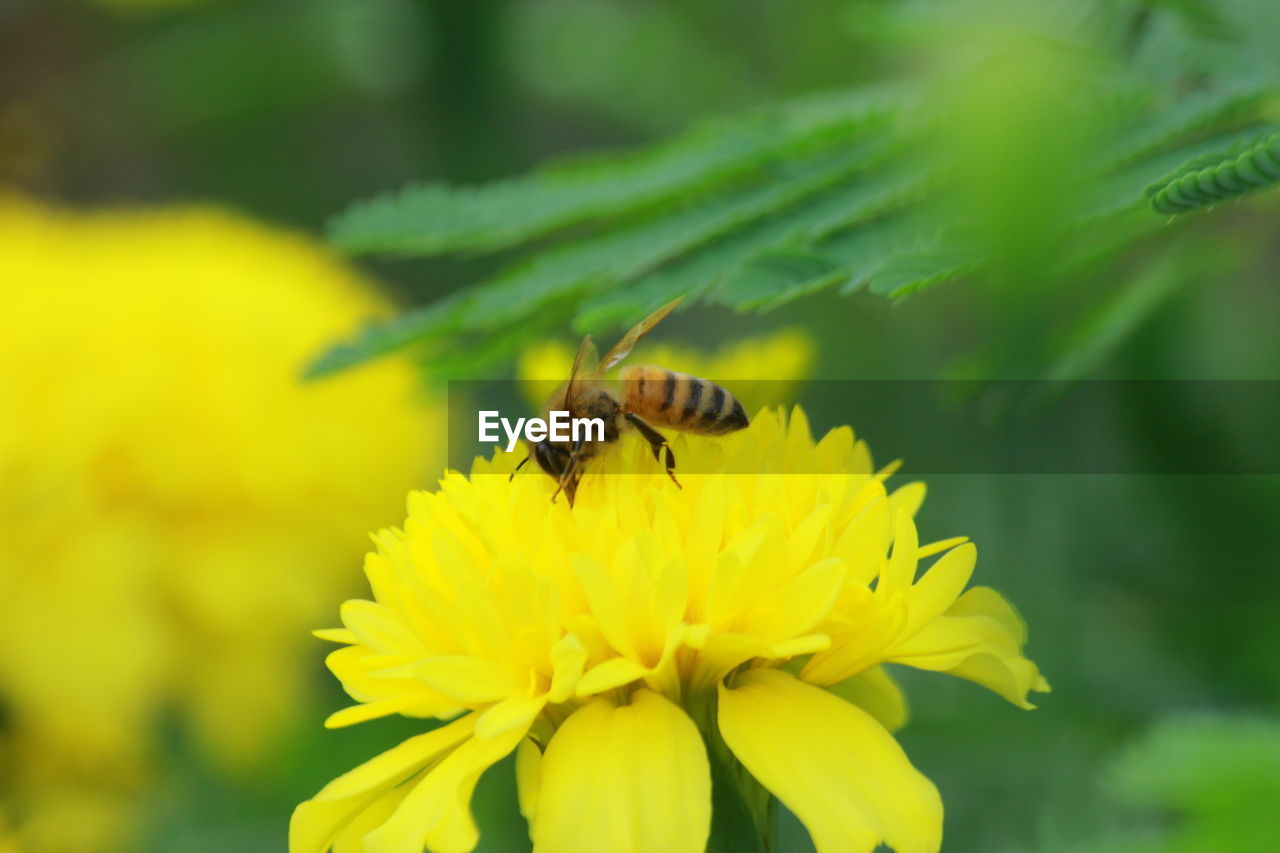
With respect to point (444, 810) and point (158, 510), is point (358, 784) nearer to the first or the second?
point (444, 810)

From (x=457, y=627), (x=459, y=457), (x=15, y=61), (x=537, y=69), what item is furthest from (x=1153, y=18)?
(x=15, y=61)

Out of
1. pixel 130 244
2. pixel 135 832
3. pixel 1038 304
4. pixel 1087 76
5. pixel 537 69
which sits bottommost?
pixel 135 832

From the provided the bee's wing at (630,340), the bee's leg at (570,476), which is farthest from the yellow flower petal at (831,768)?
the bee's wing at (630,340)

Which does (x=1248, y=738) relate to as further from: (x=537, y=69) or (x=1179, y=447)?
(x=537, y=69)

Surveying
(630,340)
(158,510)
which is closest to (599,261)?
(630,340)

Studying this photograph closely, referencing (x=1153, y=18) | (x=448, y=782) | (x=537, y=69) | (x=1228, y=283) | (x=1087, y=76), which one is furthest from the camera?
(x=537, y=69)

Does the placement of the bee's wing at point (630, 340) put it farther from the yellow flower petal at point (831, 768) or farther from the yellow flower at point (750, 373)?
the yellow flower petal at point (831, 768)
